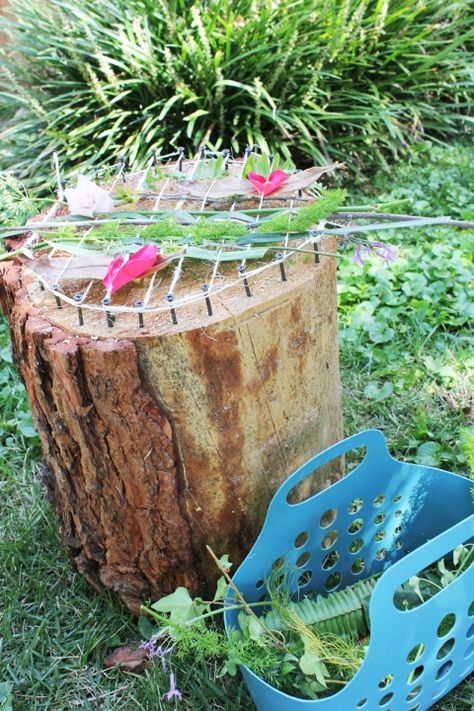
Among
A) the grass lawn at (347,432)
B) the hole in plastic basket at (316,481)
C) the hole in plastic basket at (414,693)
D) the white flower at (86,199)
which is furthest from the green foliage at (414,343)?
the white flower at (86,199)

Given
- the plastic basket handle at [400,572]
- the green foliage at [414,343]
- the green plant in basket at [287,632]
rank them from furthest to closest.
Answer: the green foliage at [414,343]
the green plant in basket at [287,632]
the plastic basket handle at [400,572]

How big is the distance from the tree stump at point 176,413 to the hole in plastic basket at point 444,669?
478 mm

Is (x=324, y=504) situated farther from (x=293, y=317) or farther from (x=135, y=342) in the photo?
(x=135, y=342)

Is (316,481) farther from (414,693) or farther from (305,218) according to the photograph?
(305,218)

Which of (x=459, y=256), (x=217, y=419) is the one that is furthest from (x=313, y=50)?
(x=217, y=419)

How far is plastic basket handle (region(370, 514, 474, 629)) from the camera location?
117 cm

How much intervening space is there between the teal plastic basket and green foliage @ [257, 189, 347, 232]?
0.46m

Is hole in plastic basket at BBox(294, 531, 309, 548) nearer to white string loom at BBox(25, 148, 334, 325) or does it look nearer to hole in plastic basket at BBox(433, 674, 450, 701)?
hole in plastic basket at BBox(433, 674, 450, 701)

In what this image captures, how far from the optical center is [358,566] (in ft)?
5.75

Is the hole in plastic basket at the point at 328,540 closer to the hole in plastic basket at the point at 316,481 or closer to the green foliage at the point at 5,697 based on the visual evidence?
the hole in plastic basket at the point at 316,481

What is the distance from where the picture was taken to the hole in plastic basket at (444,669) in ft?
4.70

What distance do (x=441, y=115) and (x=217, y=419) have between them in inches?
127

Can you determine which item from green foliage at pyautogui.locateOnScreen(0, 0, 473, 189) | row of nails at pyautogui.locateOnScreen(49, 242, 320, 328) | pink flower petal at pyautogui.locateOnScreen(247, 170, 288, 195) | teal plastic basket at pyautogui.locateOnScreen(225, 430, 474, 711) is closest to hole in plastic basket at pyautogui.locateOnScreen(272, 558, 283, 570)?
teal plastic basket at pyautogui.locateOnScreen(225, 430, 474, 711)

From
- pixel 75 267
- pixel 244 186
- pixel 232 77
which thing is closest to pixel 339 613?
pixel 75 267
